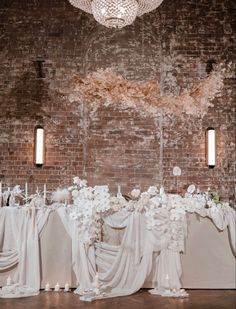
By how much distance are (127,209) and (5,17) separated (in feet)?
12.6

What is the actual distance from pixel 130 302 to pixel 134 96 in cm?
349

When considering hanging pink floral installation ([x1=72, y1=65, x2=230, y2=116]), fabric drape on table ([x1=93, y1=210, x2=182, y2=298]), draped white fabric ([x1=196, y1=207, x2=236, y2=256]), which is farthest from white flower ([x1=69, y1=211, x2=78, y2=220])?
hanging pink floral installation ([x1=72, y1=65, x2=230, y2=116])

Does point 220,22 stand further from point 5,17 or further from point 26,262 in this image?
point 26,262

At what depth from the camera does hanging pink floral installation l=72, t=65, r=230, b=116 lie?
651 cm

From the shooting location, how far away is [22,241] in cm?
424

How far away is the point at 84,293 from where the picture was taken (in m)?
3.97

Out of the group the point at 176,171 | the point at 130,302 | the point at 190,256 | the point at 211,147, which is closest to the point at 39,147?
→ the point at 176,171

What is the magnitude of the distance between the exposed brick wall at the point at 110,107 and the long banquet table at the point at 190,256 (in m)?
2.06

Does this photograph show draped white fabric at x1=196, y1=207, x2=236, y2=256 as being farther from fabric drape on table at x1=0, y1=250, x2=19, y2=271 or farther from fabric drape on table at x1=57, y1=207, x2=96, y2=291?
fabric drape on table at x1=0, y1=250, x2=19, y2=271

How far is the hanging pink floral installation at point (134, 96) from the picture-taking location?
6508 millimetres

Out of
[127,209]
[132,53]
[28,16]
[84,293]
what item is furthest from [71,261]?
[28,16]

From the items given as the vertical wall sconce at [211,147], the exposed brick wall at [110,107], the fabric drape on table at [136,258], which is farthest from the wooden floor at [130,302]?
the vertical wall sconce at [211,147]

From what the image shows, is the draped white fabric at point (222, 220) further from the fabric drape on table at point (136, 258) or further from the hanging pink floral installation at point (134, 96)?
the hanging pink floral installation at point (134, 96)

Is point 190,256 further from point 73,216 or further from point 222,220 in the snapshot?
point 73,216
